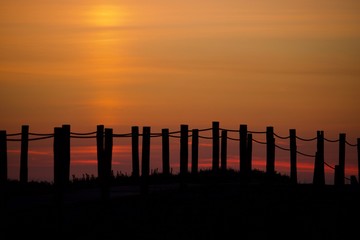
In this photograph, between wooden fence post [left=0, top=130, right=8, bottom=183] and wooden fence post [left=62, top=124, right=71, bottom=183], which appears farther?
wooden fence post [left=0, top=130, right=8, bottom=183]

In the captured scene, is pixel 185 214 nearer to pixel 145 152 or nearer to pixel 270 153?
pixel 145 152

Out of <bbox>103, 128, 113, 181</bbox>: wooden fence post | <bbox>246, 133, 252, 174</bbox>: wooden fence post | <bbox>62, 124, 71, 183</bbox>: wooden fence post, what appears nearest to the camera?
<bbox>62, 124, 71, 183</bbox>: wooden fence post

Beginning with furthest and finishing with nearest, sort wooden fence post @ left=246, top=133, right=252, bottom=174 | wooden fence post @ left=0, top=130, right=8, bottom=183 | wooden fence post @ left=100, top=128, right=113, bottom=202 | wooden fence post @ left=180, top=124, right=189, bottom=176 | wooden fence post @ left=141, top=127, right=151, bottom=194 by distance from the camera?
wooden fence post @ left=246, top=133, right=252, bottom=174 → wooden fence post @ left=180, top=124, right=189, bottom=176 → wooden fence post @ left=141, top=127, right=151, bottom=194 → wooden fence post @ left=100, top=128, right=113, bottom=202 → wooden fence post @ left=0, top=130, right=8, bottom=183

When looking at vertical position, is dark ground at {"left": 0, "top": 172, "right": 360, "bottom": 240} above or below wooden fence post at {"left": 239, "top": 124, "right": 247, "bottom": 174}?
below

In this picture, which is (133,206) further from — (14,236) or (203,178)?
(203,178)

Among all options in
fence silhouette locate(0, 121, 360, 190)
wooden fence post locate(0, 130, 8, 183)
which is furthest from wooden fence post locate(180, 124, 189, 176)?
wooden fence post locate(0, 130, 8, 183)

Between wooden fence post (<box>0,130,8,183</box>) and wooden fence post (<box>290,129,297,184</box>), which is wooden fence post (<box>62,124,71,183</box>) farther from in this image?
wooden fence post (<box>290,129,297,184</box>)

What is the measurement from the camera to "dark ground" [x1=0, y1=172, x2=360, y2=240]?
61.4ft

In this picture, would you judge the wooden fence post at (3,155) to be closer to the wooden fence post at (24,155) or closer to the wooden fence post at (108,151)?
the wooden fence post at (108,151)

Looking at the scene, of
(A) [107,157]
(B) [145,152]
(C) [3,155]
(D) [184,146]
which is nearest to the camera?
(C) [3,155]

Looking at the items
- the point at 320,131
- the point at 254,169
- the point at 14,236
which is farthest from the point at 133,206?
the point at 254,169

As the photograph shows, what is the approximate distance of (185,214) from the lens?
69.7 ft

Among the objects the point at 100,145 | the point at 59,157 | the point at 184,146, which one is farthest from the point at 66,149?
the point at 184,146

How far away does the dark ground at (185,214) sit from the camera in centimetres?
1870
